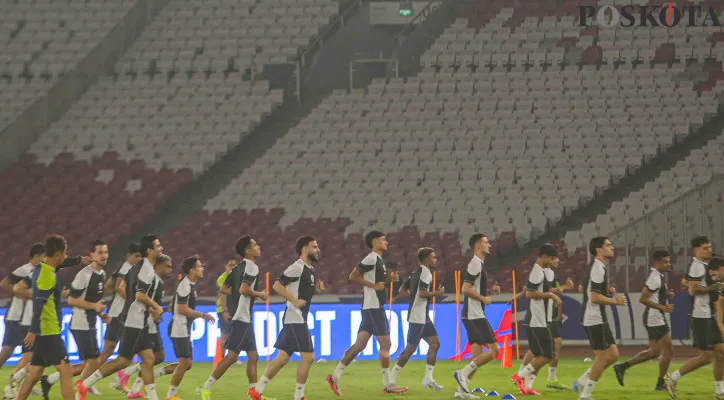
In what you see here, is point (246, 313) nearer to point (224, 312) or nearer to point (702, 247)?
point (224, 312)

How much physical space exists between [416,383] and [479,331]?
2.61m

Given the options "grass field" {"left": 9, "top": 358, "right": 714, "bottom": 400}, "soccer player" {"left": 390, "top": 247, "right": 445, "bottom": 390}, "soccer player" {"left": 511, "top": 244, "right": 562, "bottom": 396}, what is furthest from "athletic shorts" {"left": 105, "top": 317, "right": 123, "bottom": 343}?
"soccer player" {"left": 511, "top": 244, "right": 562, "bottom": 396}

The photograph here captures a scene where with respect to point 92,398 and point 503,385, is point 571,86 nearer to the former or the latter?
point 503,385

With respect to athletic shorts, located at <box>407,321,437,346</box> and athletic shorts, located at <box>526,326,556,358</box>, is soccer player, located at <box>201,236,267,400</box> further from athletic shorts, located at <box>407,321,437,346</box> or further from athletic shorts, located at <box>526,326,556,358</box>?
athletic shorts, located at <box>526,326,556,358</box>

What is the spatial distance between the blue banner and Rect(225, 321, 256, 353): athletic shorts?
23.6ft

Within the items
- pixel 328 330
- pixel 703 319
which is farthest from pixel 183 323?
pixel 328 330

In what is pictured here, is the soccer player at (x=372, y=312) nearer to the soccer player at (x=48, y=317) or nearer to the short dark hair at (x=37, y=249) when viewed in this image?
the short dark hair at (x=37, y=249)

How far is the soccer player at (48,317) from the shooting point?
11.8 metres

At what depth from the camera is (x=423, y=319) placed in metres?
17.0

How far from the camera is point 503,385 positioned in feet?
55.0

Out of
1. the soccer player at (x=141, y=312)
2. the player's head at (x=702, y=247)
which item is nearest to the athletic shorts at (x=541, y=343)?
the player's head at (x=702, y=247)

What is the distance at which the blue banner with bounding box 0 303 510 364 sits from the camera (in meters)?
21.7

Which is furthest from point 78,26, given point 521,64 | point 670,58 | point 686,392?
point 686,392

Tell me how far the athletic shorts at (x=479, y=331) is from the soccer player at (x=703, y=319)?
2.29 m
